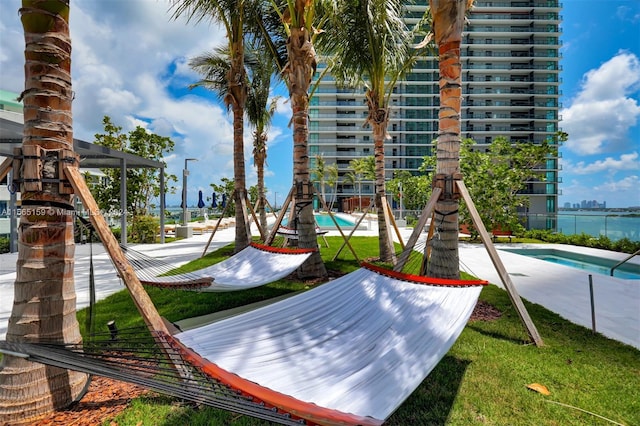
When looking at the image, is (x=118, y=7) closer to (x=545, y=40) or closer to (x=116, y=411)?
(x=116, y=411)

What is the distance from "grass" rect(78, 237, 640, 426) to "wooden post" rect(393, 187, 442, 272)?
996 millimetres

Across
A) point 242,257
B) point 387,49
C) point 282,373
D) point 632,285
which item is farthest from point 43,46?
point 632,285

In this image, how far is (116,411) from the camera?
7.41 feet

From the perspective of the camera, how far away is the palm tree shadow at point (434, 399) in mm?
2236

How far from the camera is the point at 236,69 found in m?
8.03

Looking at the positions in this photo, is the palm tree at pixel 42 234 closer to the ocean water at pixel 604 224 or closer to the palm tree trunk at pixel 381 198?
the palm tree trunk at pixel 381 198

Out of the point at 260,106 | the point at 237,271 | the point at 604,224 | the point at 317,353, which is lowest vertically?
the point at 317,353

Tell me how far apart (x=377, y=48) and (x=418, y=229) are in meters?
4.89

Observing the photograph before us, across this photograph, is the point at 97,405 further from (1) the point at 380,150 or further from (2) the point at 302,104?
(1) the point at 380,150

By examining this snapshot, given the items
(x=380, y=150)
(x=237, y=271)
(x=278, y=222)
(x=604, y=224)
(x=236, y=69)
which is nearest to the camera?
(x=237, y=271)

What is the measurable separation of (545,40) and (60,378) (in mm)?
61636

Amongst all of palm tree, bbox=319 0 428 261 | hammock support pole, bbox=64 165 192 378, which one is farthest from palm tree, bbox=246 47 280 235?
hammock support pole, bbox=64 165 192 378

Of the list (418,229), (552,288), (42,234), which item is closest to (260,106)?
(418,229)

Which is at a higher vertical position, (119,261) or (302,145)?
(302,145)
